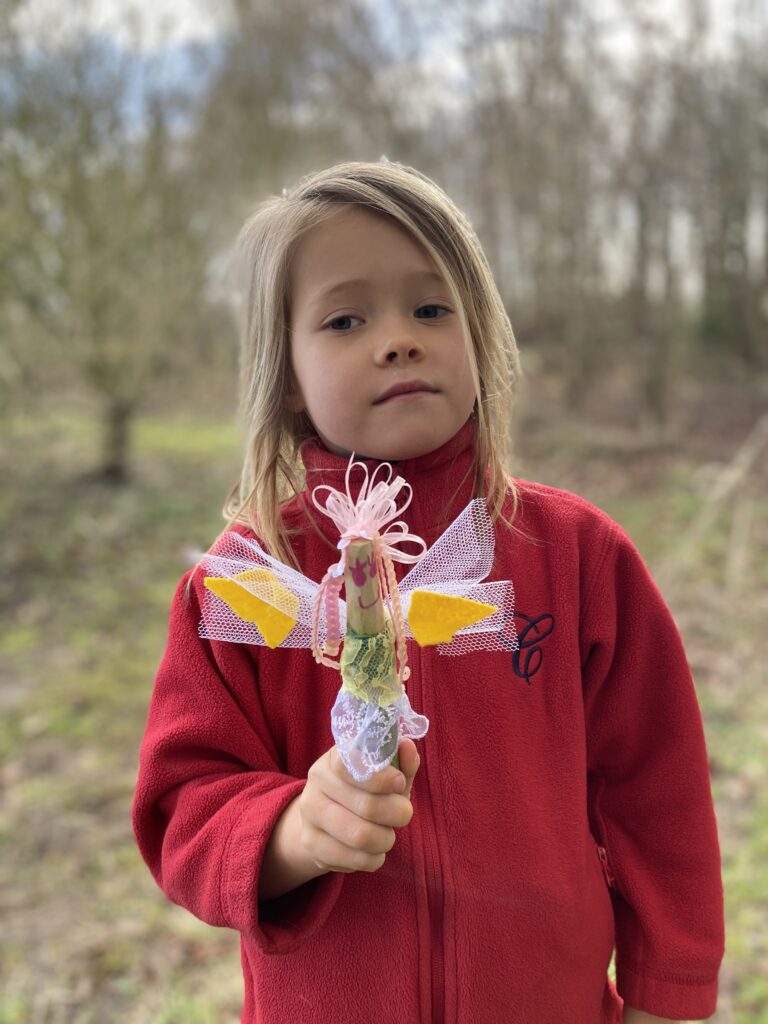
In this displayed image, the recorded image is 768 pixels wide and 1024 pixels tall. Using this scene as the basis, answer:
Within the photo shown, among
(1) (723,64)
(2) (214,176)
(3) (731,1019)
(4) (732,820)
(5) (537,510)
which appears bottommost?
(3) (731,1019)

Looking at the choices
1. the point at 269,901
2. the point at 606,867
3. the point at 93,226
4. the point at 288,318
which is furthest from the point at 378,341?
the point at 93,226

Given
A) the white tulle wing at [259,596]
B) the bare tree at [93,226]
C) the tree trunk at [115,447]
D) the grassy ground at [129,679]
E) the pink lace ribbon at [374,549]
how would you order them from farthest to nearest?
the tree trunk at [115,447] < the bare tree at [93,226] < the grassy ground at [129,679] < the white tulle wing at [259,596] < the pink lace ribbon at [374,549]

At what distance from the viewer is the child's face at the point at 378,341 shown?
3.84 feet

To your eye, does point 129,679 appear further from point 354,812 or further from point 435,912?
point 354,812

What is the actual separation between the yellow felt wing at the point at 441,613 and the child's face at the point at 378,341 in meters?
0.33

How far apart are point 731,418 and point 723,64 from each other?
3719mm

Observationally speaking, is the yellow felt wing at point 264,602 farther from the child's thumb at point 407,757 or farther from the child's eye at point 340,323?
the child's eye at point 340,323

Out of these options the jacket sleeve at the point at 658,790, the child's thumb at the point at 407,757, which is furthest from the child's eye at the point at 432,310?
the child's thumb at the point at 407,757

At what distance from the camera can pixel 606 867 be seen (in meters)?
1.40

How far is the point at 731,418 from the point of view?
31.1ft

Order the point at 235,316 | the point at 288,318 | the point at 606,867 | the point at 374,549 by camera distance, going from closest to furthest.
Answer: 1. the point at 374,549
2. the point at 288,318
3. the point at 606,867
4. the point at 235,316

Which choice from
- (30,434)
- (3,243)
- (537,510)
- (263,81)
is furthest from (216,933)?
(263,81)

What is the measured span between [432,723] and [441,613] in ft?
1.18

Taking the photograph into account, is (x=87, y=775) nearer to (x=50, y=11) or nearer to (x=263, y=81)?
(x=50, y=11)
